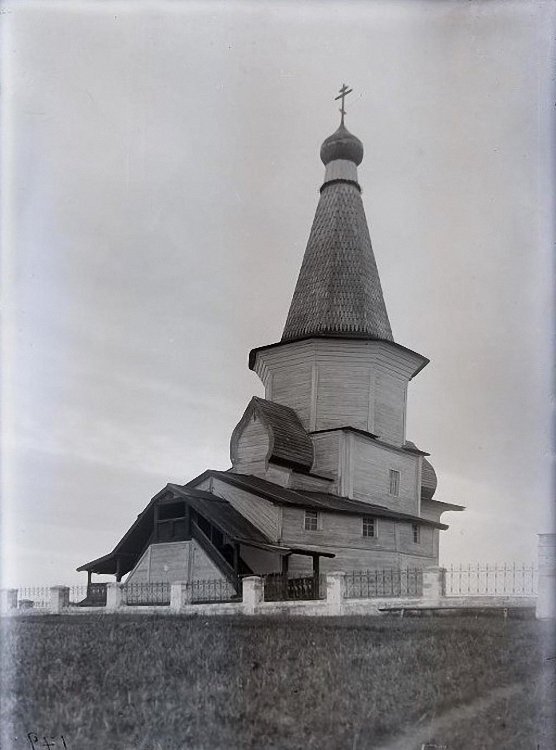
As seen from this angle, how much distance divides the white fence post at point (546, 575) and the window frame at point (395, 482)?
1079 cm

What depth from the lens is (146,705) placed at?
28.0 feet

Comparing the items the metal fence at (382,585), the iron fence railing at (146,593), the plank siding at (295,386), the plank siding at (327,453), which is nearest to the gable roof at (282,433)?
the plank siding at (327,453)

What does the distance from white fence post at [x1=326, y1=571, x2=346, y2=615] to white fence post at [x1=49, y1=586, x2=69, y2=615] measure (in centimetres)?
775

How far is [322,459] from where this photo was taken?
72.5ft

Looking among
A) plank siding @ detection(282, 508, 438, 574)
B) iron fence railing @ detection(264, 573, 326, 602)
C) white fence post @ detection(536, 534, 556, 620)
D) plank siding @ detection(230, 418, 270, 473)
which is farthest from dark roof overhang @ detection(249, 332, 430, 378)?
white fence post @ detection(536, 534, 556, 620)

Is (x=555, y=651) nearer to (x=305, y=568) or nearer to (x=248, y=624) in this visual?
(x=248, y=624)

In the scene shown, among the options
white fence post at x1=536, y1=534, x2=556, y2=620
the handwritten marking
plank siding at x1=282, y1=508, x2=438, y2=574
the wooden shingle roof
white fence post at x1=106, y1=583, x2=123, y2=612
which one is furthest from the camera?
the wooden shingle roof

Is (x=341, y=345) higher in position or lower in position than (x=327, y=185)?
lower

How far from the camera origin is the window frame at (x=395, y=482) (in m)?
23.2

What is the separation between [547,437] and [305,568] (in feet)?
36.4

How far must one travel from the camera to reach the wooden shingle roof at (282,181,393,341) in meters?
23.1

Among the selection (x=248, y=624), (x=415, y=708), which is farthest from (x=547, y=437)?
(x=248, y=624)

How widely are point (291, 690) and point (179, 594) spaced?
29.1 feet

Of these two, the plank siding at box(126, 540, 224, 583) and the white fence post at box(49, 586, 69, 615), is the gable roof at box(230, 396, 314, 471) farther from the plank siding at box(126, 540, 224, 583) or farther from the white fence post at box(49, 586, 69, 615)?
the white fence post at box(49, 586, 69, 615)
